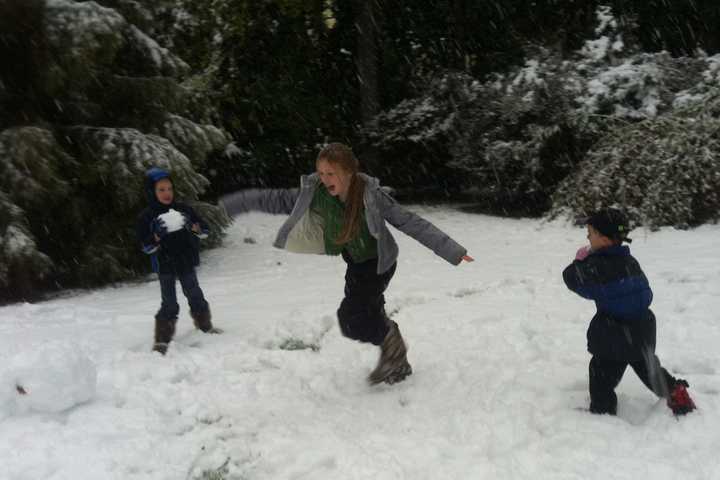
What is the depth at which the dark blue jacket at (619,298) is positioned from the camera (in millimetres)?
3848

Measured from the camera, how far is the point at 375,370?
191 inches

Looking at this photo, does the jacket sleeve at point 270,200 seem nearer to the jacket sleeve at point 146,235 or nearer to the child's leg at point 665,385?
the jacket sleeve at point 146,235

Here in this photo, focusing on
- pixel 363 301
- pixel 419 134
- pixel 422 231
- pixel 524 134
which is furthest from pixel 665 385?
pixel 419 134

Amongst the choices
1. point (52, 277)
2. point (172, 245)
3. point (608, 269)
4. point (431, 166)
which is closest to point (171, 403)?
point (172, 245)

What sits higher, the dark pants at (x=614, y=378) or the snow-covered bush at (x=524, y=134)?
the snow-covered bush at (x=524, y=134)

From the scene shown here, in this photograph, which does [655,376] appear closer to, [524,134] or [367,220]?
[367,220]

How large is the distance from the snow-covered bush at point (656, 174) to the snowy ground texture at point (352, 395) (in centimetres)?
308

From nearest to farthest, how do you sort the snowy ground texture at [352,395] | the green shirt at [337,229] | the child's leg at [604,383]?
the snowy ground texture at [352,395], the child's leg at [604,383], the green shirt at [337,229]

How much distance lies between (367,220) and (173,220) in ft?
7.06

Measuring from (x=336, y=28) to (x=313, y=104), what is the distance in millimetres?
2518

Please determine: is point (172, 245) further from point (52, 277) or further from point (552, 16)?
point (552, 16)

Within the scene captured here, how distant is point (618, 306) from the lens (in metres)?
3.88

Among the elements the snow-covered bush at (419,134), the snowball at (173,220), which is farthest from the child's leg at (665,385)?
the snow-covered bush at (419,134)

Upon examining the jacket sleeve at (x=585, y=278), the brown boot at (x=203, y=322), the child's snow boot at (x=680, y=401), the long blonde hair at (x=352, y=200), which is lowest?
the brown boot at (x=203, y=322)
